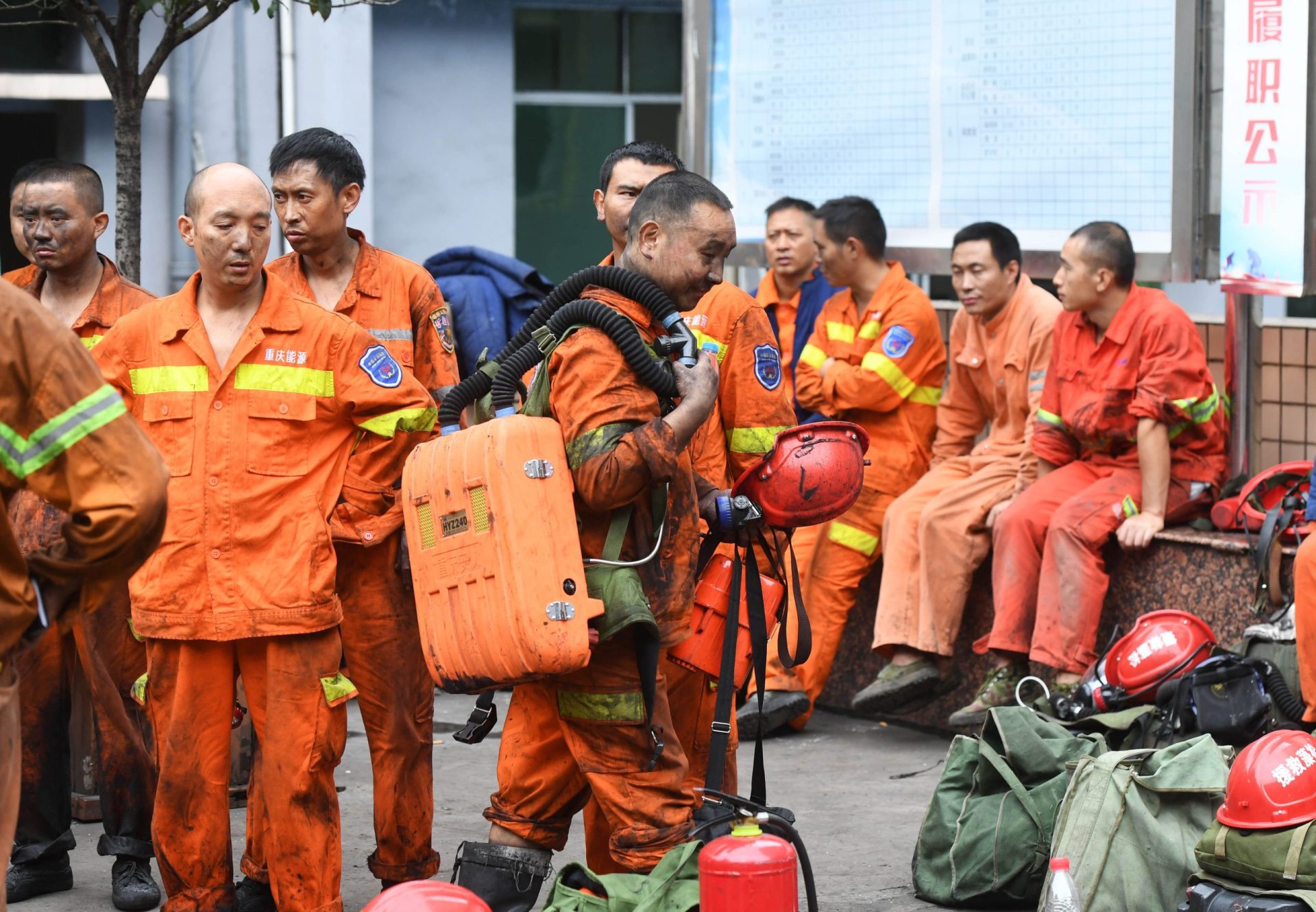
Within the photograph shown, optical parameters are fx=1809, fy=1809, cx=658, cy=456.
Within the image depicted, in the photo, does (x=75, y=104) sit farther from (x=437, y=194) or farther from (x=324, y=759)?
(x=324, y=759)

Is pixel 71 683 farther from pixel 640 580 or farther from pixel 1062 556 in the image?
pixel 1062 556

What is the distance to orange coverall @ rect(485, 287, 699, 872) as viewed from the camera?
3977mm

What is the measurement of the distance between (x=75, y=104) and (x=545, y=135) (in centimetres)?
336

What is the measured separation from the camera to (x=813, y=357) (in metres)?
7.62

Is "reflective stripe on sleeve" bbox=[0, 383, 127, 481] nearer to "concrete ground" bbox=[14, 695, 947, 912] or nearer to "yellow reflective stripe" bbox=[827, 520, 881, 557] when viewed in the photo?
"concrete ground" bbox=[14, 695, 947, 912]

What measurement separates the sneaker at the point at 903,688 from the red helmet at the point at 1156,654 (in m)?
1.21

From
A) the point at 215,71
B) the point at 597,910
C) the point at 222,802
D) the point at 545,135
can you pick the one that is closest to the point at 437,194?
the point at 545,135

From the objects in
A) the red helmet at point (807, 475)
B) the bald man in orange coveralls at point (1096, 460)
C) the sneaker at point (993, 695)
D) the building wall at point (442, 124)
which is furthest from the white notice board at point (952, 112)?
the building wall at point (442, 124)

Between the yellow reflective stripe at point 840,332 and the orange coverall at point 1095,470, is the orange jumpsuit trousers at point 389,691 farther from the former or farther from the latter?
the yellow reflective stripe at point 840,332

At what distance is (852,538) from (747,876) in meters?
3.74

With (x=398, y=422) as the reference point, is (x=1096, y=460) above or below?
below

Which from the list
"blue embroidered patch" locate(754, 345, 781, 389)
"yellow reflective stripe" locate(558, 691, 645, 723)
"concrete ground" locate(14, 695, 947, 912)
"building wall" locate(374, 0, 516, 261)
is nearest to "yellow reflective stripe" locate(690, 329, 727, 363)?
"blue embroidered patch" locate(754, 345, 781, 389)

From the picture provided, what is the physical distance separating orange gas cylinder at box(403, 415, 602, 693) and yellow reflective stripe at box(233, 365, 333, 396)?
0.78 m

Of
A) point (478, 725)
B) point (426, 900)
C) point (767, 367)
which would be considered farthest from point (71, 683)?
point (426, 900)
